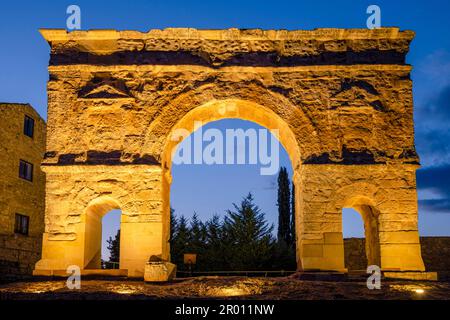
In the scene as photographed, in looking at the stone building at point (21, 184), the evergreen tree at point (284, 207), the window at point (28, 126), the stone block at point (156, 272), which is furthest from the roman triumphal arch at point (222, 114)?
the evergreen tree at point (284, 207)

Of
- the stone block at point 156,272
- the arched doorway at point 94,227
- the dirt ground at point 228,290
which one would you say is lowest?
the dirt ground at point 228,290

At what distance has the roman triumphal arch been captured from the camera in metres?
12.0

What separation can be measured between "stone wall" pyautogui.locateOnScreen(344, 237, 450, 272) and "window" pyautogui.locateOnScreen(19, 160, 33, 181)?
1248 centimetres

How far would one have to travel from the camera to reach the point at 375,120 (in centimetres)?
1252

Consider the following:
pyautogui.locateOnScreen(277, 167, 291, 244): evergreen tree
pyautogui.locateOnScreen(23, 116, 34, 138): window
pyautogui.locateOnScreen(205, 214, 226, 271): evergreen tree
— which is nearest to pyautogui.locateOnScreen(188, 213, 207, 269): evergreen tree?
pyautogui.locateOnScreen(205, 214, 226, 271): evergreen tree

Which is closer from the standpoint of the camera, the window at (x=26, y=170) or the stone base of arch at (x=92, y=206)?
the stone base of arch at (x=92, y=206)

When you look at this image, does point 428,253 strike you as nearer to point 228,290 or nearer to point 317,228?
point 317,228

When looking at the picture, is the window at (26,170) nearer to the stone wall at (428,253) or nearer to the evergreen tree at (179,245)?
the evergreen tree at (179,245)

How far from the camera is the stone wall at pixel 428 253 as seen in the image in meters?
19.3

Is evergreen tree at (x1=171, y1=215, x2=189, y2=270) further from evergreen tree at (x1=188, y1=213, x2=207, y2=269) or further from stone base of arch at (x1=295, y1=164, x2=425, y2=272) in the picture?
stone base of arch at (x1=295, y1=164, x2=425, y2=272)

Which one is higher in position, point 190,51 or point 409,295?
point 190,51
